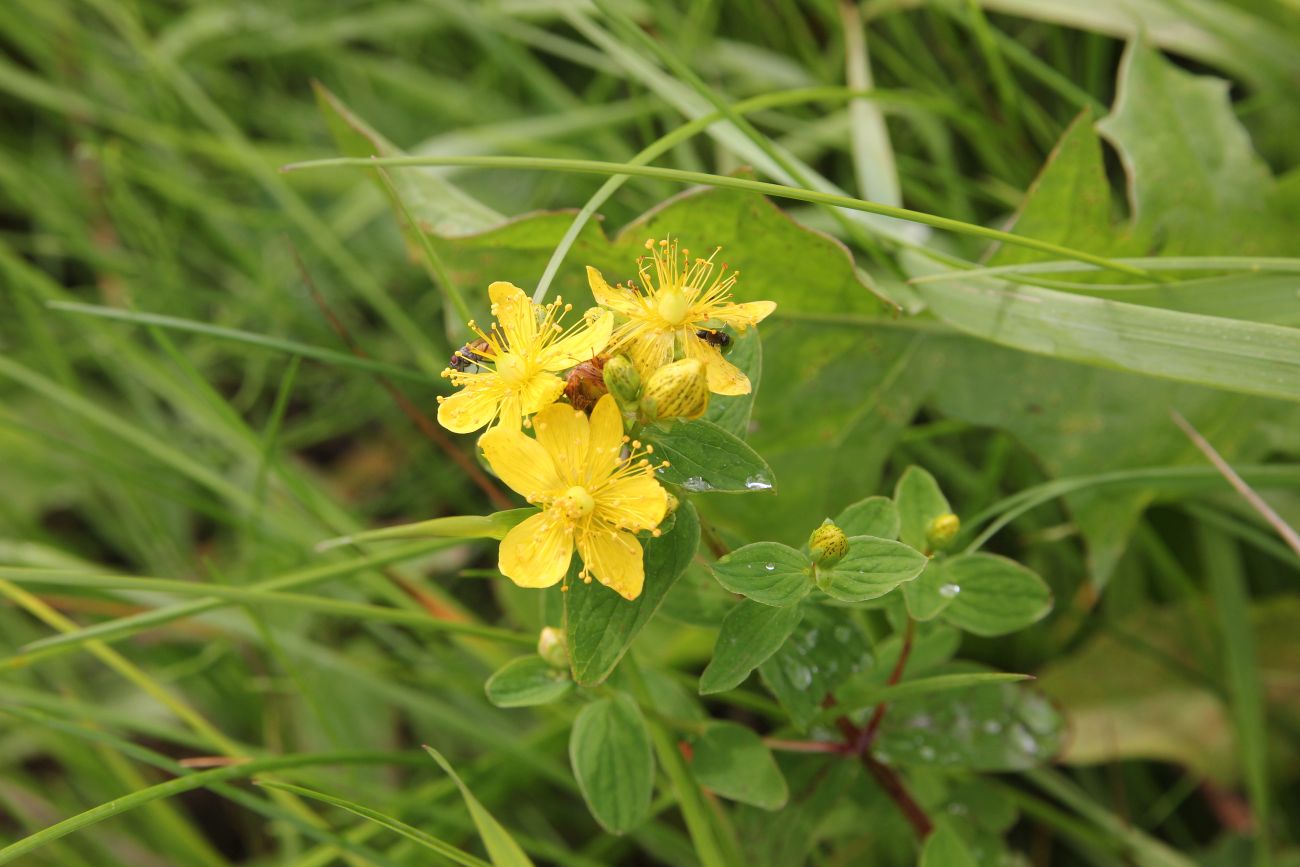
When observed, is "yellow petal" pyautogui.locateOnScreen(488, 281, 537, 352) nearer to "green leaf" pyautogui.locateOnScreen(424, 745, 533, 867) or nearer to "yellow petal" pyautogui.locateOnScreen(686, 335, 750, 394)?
"yellow petal" pyautogui.locateOnScreen(686, 335, 750, 394)

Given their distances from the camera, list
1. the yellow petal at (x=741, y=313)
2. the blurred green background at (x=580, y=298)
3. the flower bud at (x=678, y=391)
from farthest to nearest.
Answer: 1. the blurred green background at (x=580, y=298)
2. the yellow petal at (x=741, y=313)
3. the flower bud at (x=678, y=391)

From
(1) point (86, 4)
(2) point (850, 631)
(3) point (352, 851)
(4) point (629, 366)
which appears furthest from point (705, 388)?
(1) point (86, 4)

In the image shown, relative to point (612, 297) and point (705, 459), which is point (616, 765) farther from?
point (612, 297)

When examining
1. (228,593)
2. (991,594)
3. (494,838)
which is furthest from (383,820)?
(991,594)

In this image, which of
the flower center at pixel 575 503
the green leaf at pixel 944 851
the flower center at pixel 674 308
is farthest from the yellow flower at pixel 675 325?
the green leaf at pixel 944 851

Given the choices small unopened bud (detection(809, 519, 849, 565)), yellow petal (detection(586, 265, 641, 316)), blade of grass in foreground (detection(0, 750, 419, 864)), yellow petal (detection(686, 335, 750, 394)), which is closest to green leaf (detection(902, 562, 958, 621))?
small unopened bud (detection(809, 519, 849, 565))

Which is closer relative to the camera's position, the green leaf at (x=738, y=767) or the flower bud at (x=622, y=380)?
the flower bud at (x=622, y=380)

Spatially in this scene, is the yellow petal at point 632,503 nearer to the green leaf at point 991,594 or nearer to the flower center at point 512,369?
the flower center at point 512,369

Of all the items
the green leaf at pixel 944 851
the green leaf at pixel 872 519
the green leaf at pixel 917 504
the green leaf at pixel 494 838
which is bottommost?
the green leaf at pixel 944 851
